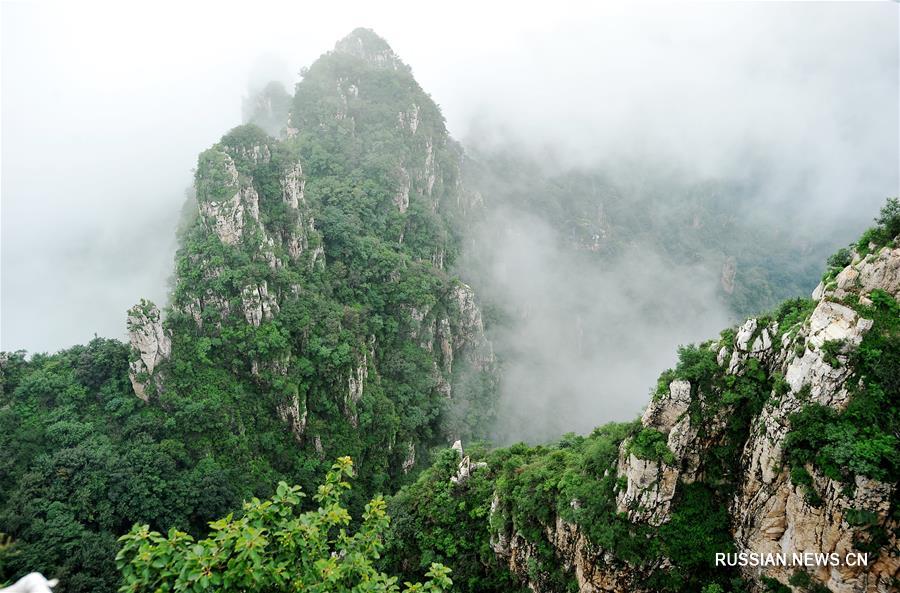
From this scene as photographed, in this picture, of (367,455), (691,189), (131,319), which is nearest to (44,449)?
(131,319)

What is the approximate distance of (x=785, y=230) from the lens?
161500 millimetres

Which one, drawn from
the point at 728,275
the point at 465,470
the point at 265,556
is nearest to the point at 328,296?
the point at 465,470

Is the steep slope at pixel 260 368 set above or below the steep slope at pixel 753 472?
above

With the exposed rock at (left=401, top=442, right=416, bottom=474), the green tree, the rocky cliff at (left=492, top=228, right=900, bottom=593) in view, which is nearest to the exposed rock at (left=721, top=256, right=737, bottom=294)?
the exposed rock at (left=401, top=442, right=416, bottom=474)

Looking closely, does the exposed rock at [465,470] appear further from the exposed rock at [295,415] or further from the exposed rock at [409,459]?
the exposed rock at [409,459]

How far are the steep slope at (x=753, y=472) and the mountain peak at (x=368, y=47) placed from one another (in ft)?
307

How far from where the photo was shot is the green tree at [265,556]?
680 cm

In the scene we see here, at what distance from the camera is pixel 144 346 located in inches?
1507

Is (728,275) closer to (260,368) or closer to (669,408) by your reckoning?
(260,368)

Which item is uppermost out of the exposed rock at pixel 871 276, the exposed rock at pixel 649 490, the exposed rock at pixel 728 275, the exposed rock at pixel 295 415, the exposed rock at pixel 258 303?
the exposed rock at pixel 728 275

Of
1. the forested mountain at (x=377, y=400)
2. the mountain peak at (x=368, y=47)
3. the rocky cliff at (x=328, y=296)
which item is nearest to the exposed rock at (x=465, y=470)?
the forested mountain at (x=377, y=400)

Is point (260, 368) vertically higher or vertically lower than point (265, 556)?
higher

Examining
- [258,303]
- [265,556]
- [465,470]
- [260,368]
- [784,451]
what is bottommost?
[265,556]

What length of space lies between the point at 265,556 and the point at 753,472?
16545mm
